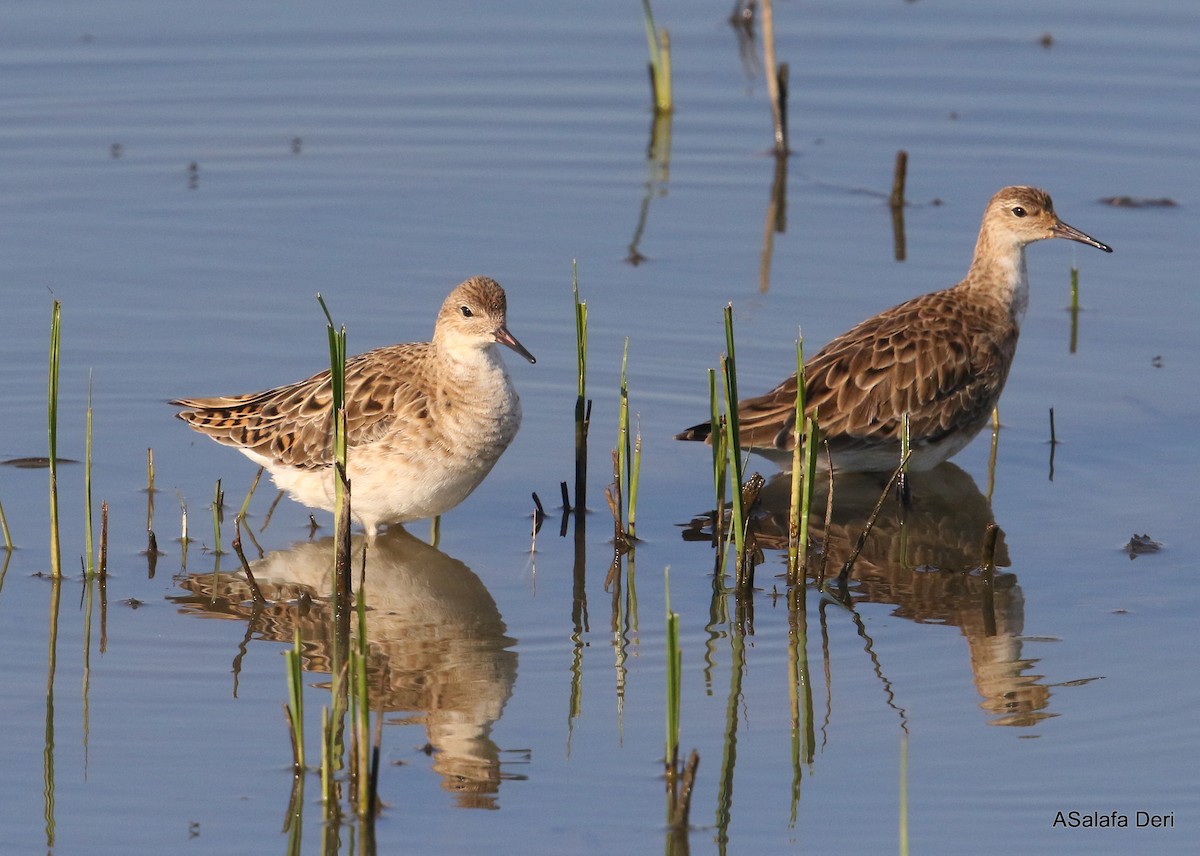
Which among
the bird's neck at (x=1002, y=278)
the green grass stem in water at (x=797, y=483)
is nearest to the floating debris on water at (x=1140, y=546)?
the green grass stem in water at (x=797, y=483)

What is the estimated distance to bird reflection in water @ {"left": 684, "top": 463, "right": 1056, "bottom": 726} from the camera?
7379 mm

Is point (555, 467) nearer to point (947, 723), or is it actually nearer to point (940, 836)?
point (947, 723)

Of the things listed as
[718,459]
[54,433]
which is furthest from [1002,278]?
[54,433]

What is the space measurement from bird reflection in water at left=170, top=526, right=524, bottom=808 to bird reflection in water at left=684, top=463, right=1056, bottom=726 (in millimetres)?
1316

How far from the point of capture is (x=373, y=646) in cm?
771

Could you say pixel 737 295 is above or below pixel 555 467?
above

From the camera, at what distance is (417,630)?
791 cm

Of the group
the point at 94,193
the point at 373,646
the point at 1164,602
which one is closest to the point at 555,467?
the point at 373,646

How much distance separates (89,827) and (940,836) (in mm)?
2684

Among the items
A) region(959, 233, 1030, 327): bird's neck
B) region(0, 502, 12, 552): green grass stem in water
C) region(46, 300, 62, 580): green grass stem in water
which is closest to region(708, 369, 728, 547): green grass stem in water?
region(46, 300, 62, 580): green grass stem in water

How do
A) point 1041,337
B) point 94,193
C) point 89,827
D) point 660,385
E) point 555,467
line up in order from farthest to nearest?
point 94,193, point 1041,337, point 660,385, point 555,467, point 89,827

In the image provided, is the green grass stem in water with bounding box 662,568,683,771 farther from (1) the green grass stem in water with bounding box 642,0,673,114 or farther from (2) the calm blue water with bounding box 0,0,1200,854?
(1) the green grass stem in water with bounding box 642,0,673,114

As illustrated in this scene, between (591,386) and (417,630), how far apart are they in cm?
297

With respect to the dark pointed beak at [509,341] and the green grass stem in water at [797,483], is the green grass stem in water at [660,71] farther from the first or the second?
the green grass stem in water at [797,483]
